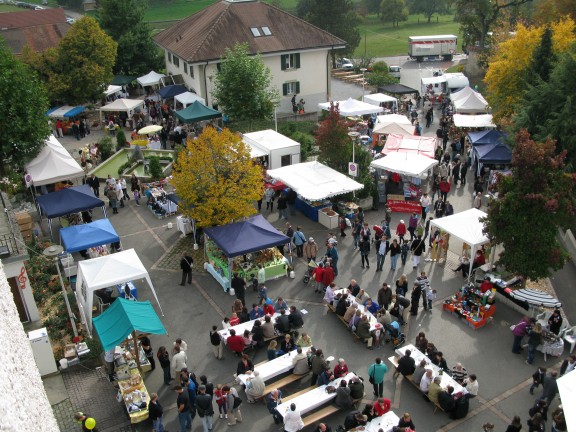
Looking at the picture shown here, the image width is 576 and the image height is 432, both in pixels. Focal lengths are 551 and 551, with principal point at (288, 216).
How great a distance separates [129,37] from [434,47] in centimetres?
3705

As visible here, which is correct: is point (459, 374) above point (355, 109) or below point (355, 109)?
below

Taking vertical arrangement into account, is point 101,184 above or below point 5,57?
below

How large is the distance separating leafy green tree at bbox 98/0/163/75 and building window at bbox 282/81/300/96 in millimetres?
12887

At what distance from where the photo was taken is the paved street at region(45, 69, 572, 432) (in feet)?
43.4

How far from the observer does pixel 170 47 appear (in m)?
39.2

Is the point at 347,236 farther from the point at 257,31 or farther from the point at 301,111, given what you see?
the point at 257,31

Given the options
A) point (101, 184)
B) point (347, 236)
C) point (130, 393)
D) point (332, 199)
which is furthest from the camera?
point (101, 184)

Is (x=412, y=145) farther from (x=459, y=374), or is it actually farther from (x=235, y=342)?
(x=235, y=342)

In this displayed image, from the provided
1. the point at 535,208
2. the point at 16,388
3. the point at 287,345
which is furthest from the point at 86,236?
the point at 16,388

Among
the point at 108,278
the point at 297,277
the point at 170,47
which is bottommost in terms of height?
the point at 297,277

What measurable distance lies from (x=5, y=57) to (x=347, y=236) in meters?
16.7

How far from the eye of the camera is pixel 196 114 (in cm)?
3173

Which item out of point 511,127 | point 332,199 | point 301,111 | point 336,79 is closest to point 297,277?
point 332,199

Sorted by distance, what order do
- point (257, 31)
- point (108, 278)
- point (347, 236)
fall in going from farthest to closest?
point (257, 31) → point (347, 236) → point (108, 278)
